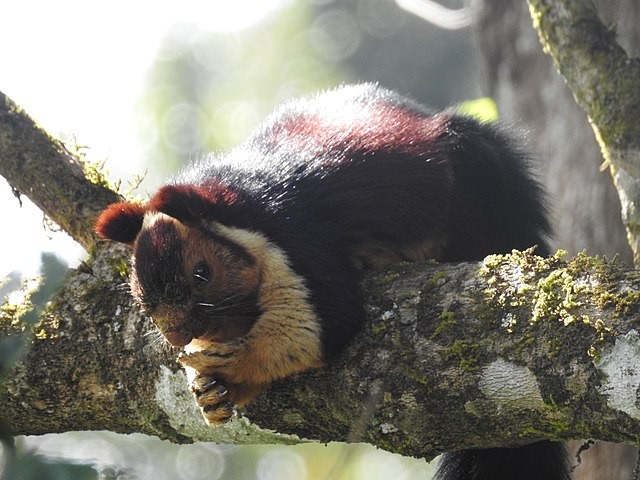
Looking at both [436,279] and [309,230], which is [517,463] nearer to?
[436,279]

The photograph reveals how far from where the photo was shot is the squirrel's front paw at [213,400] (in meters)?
→ 3.91

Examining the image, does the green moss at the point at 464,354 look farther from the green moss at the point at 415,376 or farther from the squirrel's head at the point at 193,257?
the squirrel's head at the point at 193,257

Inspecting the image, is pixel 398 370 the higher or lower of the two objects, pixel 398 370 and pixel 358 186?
the lower

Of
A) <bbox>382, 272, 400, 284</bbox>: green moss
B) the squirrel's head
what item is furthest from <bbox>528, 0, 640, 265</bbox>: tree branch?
the squirrel's head

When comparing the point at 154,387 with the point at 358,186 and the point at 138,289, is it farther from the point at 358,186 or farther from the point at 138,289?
the point at 358,186

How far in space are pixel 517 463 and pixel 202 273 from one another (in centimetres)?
187

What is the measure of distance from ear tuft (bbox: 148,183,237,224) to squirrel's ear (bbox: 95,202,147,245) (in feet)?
0.26

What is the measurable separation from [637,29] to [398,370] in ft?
15.5

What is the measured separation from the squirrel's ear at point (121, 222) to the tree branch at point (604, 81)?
8.21 ft

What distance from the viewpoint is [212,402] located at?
391cm

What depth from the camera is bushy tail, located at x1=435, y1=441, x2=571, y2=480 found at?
4574mm

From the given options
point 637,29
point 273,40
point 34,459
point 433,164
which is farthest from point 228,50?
point 34,459

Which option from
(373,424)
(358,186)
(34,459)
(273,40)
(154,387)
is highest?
(273,40)

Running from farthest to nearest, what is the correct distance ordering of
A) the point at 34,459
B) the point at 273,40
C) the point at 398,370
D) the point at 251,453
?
1. the point at 273,40
2. the point at 251,453
3. the point at 398,370
4. the point at 34,459
